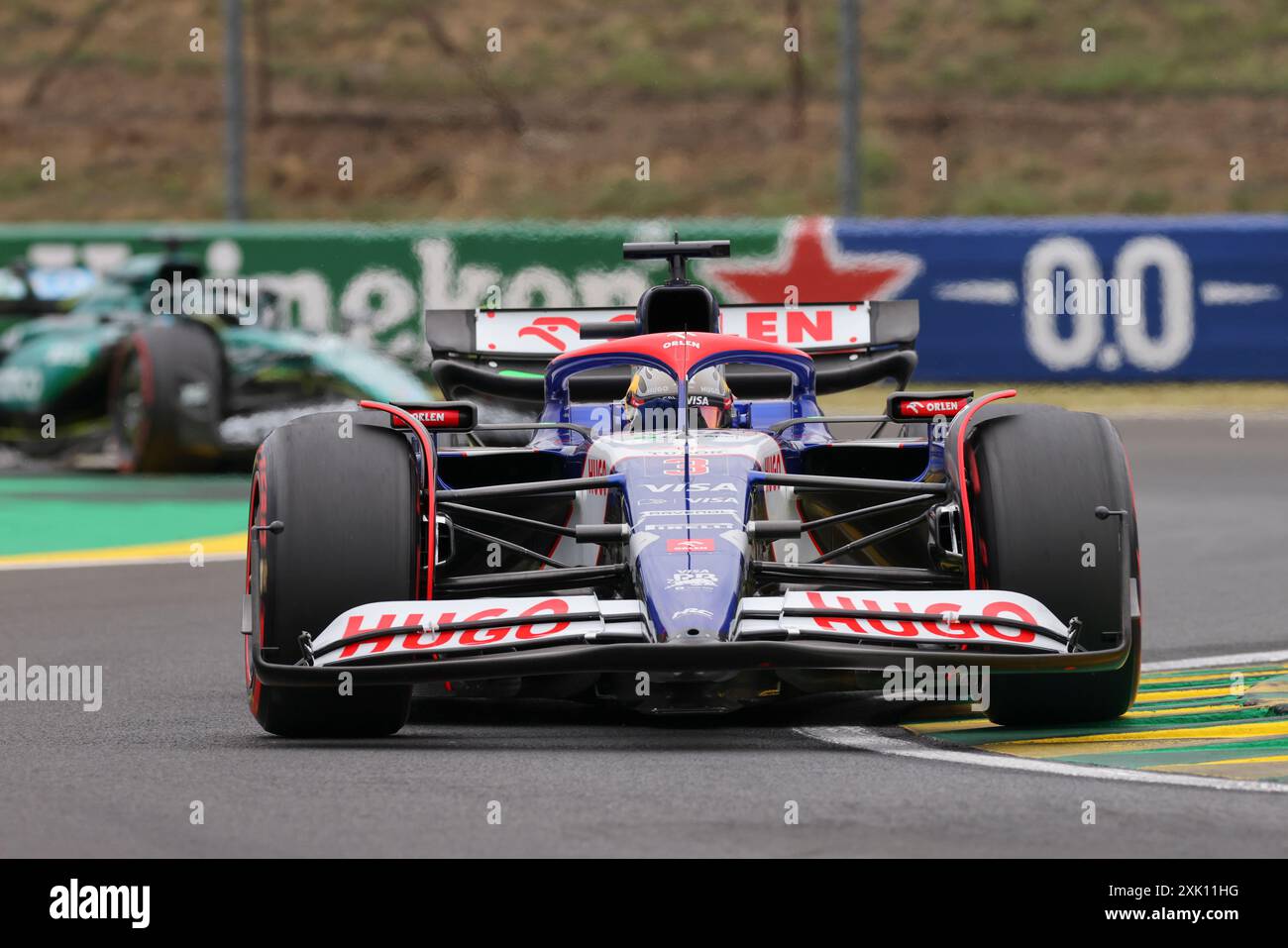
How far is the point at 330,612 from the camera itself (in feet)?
23.0

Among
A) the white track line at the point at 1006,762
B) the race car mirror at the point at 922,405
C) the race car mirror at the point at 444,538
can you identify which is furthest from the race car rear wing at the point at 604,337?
the white track line at the point at 1006,762

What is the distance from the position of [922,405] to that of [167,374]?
9111 mm

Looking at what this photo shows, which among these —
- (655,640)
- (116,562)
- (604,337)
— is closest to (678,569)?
(655,640)

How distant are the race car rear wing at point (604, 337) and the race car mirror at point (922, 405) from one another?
190 cm

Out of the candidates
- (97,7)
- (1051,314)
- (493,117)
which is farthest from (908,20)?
(1051,314)

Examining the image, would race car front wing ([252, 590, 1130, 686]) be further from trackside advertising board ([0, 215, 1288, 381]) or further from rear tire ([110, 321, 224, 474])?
trackside advertising board ([0, 215, 1288, 381])

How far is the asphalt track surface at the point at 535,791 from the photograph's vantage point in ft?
18.3

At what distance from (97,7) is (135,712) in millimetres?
39433

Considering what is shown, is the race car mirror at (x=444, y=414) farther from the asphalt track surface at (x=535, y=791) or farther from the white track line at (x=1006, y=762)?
the white track line at (x=1006, y=762)

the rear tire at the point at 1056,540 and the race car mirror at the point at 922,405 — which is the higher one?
the race car mirror at the point at 922,405

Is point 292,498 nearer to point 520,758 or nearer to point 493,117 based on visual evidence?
point 520,758

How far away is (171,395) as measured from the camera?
16.1m

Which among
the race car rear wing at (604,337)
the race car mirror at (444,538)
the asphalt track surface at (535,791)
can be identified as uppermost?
the race car rear wing at (604,337)

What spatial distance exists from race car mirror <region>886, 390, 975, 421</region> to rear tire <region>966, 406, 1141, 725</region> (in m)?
0.44
